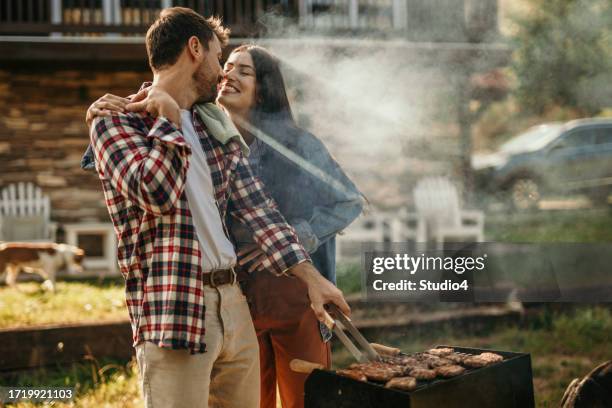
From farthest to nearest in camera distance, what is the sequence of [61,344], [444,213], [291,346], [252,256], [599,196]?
1. [599,196]
2. [444,213]
3. [61,344]
4. [291,346]
5. [252,256]

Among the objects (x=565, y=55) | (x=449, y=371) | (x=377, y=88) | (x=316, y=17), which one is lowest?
(x=449, y=371)

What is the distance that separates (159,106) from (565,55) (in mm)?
9436

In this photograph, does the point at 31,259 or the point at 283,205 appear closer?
the point at 283,205

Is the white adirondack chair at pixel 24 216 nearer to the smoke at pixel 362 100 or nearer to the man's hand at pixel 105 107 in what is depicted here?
the smoke at pixel 362 100

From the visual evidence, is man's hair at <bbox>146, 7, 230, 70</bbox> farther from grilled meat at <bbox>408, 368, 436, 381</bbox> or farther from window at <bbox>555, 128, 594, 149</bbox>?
window at <bbox>555, 128, 594, 149</bbox>

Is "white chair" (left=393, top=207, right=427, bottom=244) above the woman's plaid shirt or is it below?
below

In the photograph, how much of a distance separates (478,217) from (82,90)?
5.06 metres

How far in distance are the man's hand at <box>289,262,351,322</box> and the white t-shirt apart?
0.99ft

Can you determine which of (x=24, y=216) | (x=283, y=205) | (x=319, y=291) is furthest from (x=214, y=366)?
(x=24, y=216)

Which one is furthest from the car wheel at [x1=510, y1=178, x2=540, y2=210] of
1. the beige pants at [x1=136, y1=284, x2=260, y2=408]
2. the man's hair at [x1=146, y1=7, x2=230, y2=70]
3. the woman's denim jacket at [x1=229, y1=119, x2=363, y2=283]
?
the man's hair at [x1=146, y1=7, x2=230, y2=70]

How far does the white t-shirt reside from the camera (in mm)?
1935

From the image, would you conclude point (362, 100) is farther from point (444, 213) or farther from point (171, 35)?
point (171, 35)

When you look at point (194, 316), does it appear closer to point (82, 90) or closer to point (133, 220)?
point (133, 220)

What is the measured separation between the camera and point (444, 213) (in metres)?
7.82
